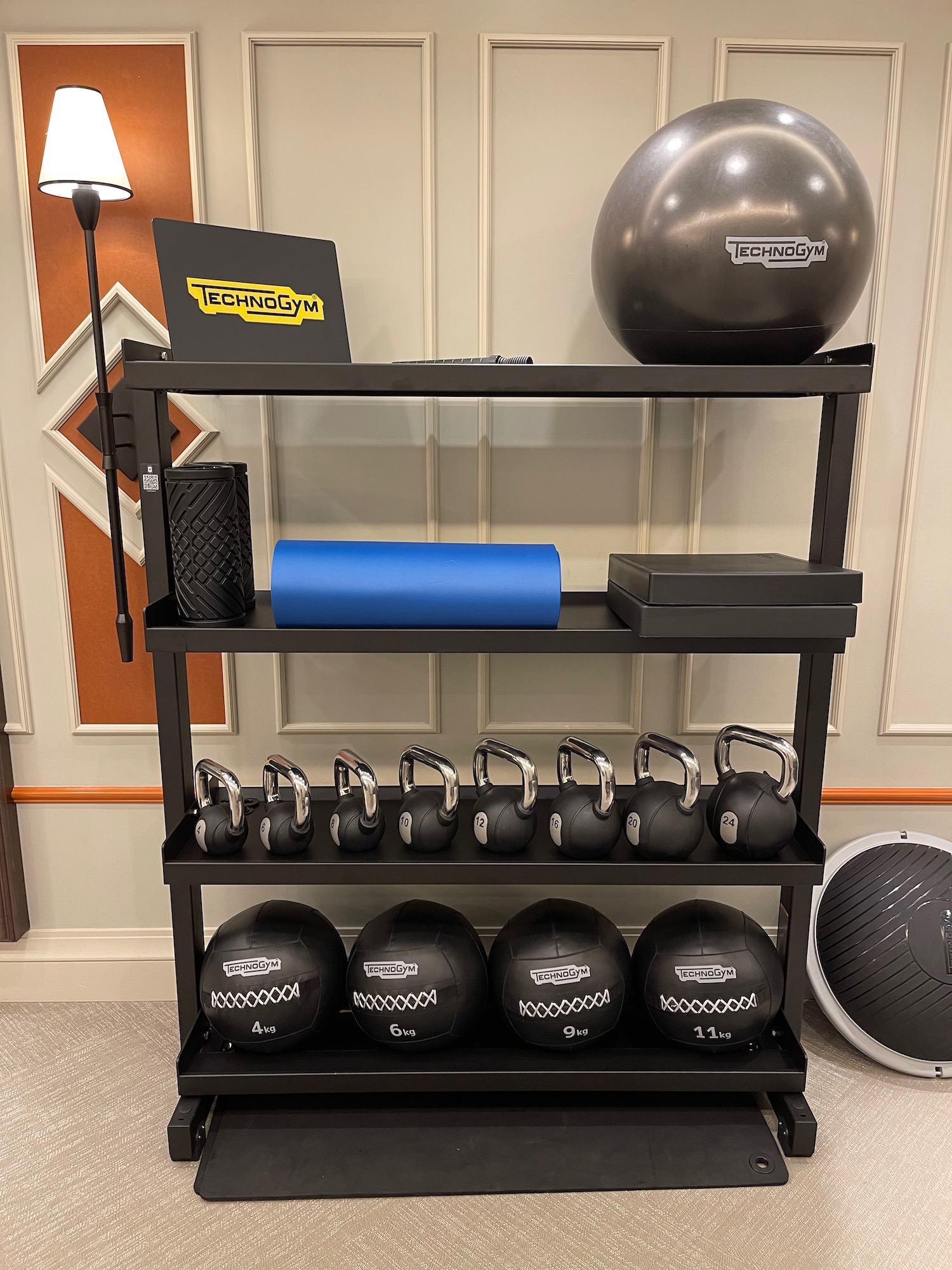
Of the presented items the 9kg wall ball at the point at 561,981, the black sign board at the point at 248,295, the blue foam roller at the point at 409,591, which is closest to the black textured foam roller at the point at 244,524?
the blue foam roller at the point at 409,591

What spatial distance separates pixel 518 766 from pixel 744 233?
979 millimetres

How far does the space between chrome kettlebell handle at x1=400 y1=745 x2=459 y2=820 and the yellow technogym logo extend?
0.84 metres

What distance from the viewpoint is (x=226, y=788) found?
61.8 inches

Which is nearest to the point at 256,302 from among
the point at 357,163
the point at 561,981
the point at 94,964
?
the point at 357,163

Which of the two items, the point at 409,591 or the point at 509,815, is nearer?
the point at 409,591

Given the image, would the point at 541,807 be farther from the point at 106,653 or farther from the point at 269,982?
the point at 106,653

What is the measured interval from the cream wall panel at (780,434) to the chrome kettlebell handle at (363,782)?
32.1 inches

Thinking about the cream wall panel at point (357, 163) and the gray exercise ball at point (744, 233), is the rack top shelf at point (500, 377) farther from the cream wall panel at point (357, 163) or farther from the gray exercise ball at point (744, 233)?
the cream wall panel at point (357, 163)

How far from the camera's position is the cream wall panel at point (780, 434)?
1648 millimetres

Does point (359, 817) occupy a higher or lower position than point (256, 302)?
lower

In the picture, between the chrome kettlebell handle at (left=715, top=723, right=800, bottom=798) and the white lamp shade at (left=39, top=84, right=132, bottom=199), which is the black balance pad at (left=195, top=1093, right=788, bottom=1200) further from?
the white lamp shade at (left=39, top=84, right=132, bottom=199)

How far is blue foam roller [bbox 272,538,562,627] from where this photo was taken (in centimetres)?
141

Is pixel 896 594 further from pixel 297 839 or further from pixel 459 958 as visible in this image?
pixel 297 839

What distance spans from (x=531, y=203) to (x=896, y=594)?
1.22 metres
